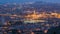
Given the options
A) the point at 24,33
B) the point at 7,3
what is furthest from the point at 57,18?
the point at 7,3

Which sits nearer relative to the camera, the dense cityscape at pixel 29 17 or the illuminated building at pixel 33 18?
the dense cityscape at pixel 29 17

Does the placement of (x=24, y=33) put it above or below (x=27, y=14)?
below

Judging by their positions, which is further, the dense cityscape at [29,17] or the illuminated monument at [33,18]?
the illuminated monument at [33,18]

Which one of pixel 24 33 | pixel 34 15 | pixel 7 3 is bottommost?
pixel 24 33

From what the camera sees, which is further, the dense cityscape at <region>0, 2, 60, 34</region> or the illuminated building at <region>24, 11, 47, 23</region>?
the illuminated building at <region>24, 11, 47, 23</region>

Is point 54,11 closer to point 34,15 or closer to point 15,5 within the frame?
point 34,15

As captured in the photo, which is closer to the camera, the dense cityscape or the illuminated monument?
the dense cityscape

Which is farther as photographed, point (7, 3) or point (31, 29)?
point (7, 3)
